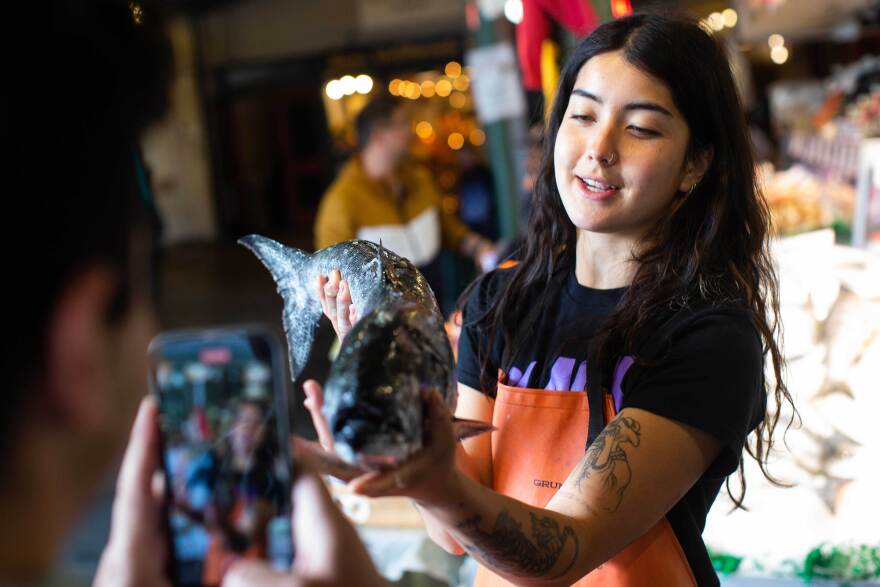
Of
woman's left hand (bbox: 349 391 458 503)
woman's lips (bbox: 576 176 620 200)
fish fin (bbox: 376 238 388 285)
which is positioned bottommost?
woman's left hand (bbox: 349 391 458 503)

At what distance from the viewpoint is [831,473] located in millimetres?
2350

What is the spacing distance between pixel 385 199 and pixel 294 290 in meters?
2.83

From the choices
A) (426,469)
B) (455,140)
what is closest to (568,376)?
(426,469)

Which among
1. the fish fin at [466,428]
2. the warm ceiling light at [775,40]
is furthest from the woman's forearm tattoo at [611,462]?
the warm ceiling light at [775,40]

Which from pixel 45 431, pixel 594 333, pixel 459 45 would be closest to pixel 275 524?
pixel 45 431

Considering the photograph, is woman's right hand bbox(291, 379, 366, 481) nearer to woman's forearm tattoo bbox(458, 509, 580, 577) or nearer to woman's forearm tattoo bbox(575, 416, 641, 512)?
woman's forearm tattoo bbox(458, 509, 580, 577)

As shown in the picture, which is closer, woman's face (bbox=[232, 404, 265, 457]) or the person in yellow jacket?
woman's face (bbox=[232, 404, 265, 457])

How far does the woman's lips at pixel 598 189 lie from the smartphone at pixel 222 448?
822 millimetres

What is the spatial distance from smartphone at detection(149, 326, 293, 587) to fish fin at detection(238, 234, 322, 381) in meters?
0.62

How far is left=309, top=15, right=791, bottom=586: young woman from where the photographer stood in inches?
45.9

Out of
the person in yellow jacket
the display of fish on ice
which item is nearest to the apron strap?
the display of fish on ice

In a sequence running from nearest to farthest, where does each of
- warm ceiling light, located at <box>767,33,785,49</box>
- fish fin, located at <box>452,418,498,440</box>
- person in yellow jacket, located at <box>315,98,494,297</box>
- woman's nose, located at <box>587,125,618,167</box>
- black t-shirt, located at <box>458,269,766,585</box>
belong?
fish fin, located at <box>452,418,498,440</box>, black t-shirt, located at <box>458,269,766,585</box>, woman's nose, located at <box>587,125,618,167</box>, person in yellow jacket, located at <box>315,98,494,297</box>, warm ceiling light, located at <box>767,33,785,49</box>

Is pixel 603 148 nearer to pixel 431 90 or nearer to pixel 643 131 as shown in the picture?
pixel 643 131

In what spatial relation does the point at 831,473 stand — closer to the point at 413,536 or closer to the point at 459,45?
the point at 413,536
